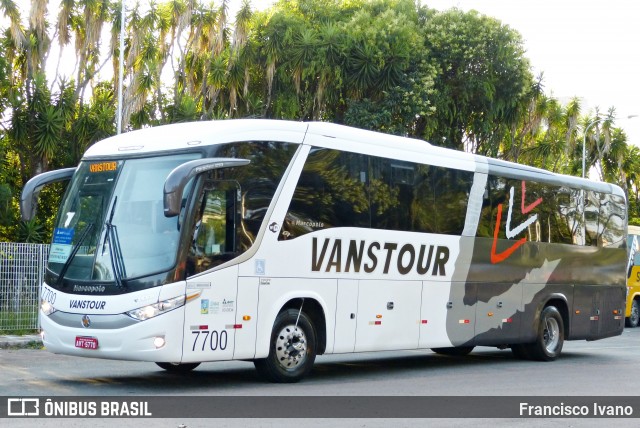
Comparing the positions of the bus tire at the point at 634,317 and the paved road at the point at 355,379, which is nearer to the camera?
the paved road at the point at 355,379

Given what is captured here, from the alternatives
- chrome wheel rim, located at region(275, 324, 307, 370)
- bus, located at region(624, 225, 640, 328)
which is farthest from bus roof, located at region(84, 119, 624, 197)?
bus, located at region(624, 225, 640, 328)

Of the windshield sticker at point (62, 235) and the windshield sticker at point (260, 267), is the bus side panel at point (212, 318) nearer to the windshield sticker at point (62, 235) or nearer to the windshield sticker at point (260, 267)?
the windshield sticker at point (260, 267)

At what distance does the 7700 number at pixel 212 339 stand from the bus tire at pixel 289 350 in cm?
80

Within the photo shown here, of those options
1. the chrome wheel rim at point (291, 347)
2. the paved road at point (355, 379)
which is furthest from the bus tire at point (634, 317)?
the chrome wheel rim at point (291, 347)

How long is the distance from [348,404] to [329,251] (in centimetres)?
292

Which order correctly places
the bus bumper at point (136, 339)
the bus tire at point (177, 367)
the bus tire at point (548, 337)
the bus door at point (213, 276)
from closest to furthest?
the bus bumper at point (136, 339) → the bus door at point (213, 276) → the bus tire at point (177, 367) → the bus tire at point (548, 337)

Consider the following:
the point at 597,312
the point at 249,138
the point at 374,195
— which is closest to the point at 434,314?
the point at 374,195

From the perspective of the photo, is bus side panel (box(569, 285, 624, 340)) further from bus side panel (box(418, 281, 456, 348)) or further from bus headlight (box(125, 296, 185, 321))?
bus headlight (box(125, 296, 185, 321))

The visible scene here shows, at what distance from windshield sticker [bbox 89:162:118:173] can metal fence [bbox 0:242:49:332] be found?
7891 millimetres

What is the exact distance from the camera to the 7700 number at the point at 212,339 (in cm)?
1171

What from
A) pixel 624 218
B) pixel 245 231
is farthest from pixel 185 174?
pixel 624 218

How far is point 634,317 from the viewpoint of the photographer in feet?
103

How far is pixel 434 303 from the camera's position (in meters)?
15.5

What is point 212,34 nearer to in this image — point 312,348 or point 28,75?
point 28,75
